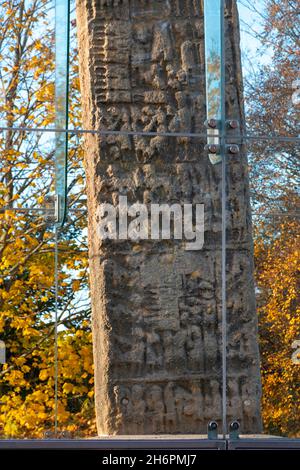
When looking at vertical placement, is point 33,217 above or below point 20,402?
above

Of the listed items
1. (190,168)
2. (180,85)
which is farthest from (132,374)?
(180,85)

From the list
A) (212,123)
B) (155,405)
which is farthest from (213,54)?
(155,405)

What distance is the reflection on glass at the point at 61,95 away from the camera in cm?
449

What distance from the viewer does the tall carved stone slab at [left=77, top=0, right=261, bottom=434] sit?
438cm

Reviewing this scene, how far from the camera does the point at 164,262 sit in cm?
446

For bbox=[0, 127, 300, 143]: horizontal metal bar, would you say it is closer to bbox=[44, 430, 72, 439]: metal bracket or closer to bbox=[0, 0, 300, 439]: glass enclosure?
bbox=[0, 0, 300, 439]: glass enclosure

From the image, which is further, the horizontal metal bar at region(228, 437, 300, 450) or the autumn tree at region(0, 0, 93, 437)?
the autumn tree at region(0, 0, 93, 437)

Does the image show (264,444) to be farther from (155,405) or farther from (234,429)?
(155,405)

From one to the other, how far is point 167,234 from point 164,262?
123 millimetres

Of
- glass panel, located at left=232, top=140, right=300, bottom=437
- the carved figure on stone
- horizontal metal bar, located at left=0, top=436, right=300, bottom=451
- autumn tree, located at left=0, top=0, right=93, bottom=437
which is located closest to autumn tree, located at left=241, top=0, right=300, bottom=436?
glass panel, located at left=232, top=140, right=300, bottom=437

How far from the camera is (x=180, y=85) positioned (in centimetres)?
A: 458

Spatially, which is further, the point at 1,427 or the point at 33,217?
the point at 33,217

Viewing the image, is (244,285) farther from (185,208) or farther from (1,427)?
(1,427)

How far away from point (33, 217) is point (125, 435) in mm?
977
